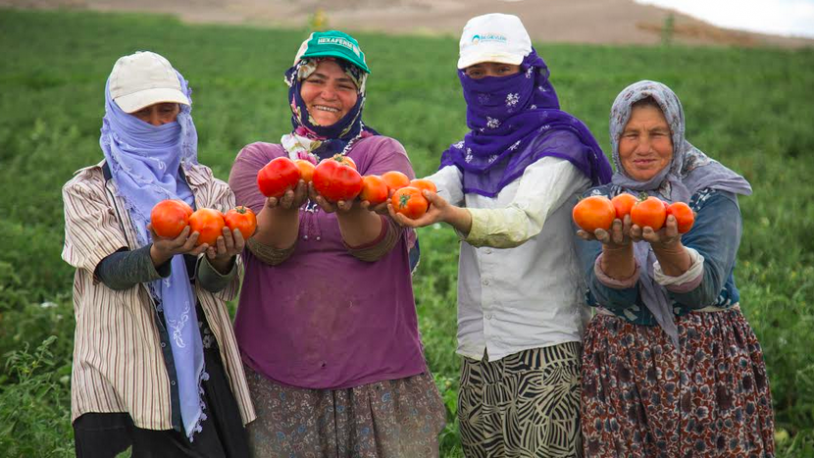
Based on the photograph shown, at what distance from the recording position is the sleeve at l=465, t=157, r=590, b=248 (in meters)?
2.39

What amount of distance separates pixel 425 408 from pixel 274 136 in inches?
365

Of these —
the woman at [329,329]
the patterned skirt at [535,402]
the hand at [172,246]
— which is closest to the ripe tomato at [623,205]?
the patterned skirt at [535,402]

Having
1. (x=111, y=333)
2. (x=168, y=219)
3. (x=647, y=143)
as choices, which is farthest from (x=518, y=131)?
(x=111, y=333)

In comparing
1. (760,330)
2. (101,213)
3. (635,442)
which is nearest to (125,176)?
(101,213)

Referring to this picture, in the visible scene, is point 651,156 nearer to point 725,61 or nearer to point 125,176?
point 125,176

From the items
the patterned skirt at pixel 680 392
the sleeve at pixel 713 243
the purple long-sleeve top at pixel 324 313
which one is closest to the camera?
the sleeve at pixel 713 243

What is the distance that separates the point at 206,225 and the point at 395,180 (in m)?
0.61

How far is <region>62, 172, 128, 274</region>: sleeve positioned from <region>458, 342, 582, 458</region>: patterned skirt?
4.51 ft

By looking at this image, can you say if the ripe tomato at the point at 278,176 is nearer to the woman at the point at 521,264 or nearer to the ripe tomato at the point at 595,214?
the woman at the point at 521,264

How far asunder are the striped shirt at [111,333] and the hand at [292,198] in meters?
0.50

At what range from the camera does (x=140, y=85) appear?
2541 millimetres

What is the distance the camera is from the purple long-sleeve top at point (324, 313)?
2.57 metres

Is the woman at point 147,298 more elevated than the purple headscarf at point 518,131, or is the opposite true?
the purple headscarf at point 518,131

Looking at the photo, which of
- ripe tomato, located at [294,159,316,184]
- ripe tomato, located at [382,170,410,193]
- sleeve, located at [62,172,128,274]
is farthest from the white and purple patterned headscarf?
sleeve, located at [62,172,128,274]
